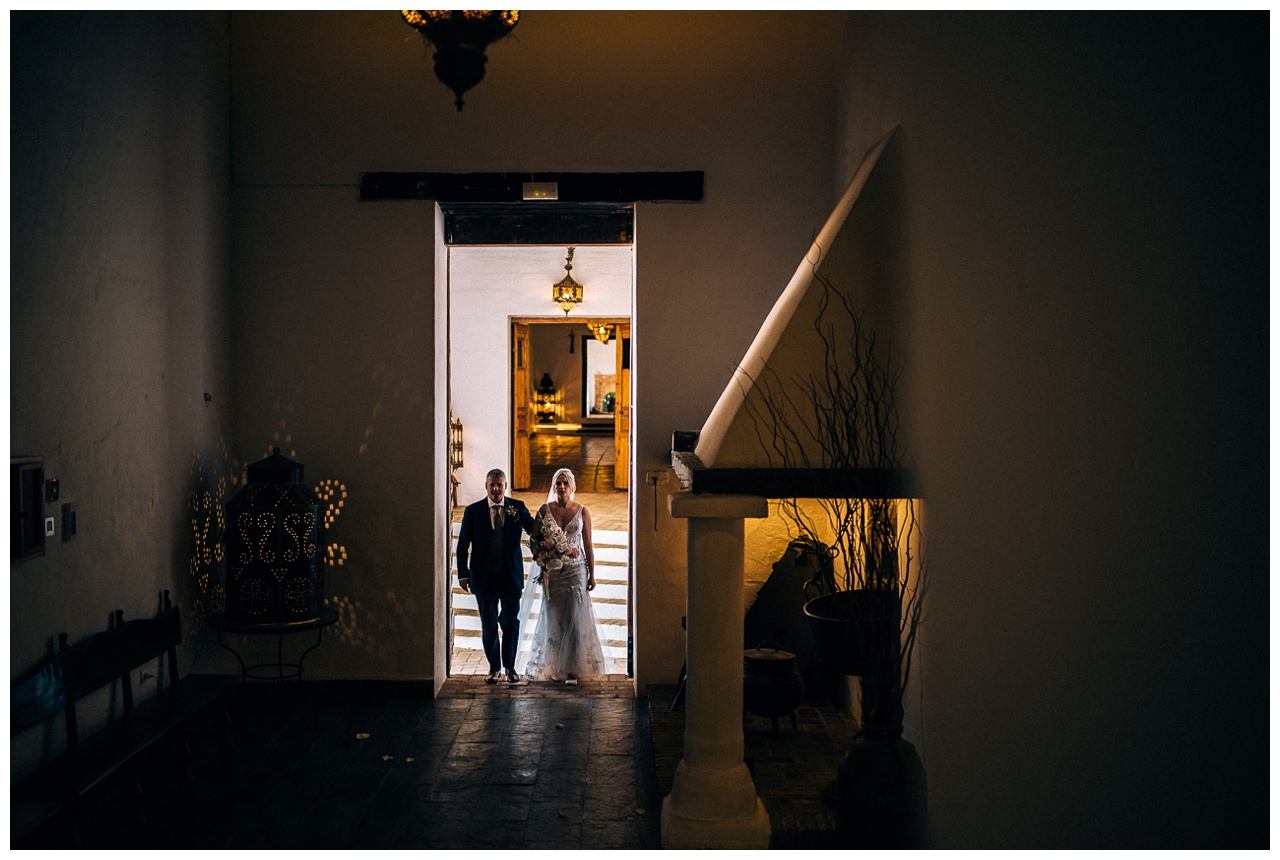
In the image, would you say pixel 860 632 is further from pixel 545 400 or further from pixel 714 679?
pixel 545 400

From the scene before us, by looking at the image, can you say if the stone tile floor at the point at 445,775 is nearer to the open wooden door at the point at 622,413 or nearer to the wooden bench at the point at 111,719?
the wooden bench at the point at 111,719

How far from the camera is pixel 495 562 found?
254 inches

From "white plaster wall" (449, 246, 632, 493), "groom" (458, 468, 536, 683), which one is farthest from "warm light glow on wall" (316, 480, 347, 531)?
"white plaster wall" (449, 246, 632, 493)

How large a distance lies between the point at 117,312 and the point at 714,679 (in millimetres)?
3566

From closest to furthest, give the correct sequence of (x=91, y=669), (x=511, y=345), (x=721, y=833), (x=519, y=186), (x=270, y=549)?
(x=721, y=833)
(x=91, y=669)
(x=270, y=549)
(x=519, y=186)
(x=511, y=345)

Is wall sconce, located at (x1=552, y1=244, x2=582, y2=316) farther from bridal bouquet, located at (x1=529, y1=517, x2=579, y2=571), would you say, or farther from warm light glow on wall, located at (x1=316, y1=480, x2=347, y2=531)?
warm light glow on wall, located at (x1=316, y1=480, x2=347, y2=531)

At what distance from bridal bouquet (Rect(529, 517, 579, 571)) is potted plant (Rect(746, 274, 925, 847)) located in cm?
251

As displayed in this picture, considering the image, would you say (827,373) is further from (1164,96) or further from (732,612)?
(1164,96)

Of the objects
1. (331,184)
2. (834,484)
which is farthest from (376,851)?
(331,184)

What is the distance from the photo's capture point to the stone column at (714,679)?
403cm

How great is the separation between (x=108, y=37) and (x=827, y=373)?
4.00 metres

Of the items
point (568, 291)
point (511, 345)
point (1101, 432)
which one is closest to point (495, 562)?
point (1101, 432)

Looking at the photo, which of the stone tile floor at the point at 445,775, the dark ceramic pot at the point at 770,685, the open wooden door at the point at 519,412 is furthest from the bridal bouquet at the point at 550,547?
the open wooden door at the point at 519,412

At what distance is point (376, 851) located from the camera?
385 cm
